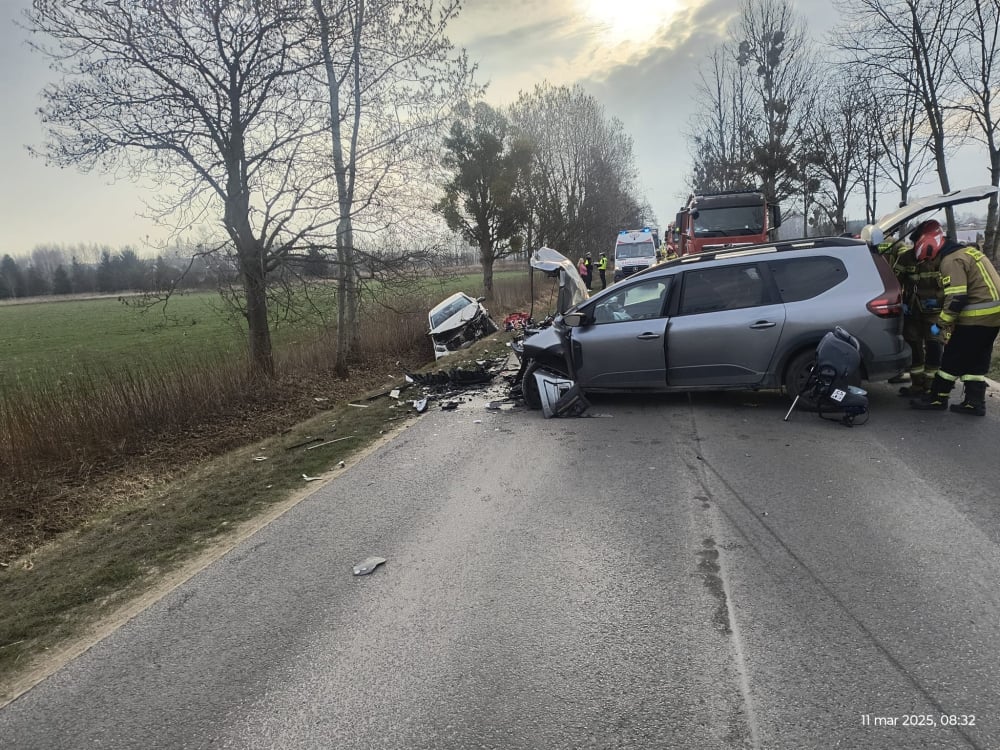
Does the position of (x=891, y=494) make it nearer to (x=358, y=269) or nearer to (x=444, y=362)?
(x=358, y=269)

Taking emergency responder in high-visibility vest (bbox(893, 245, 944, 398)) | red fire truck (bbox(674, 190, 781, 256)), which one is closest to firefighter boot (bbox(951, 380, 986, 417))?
emergency responder in high-visibility vest (bbox(893, 245, 944, 398))

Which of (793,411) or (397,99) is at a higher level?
(397,99)

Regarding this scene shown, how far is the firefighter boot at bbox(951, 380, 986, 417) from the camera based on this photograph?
5.96 meters

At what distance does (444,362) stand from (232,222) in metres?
5.42

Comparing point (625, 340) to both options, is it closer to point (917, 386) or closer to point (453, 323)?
point (917, 386)

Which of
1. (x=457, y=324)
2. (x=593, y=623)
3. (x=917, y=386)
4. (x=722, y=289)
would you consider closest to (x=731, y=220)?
(x=457, y=324)

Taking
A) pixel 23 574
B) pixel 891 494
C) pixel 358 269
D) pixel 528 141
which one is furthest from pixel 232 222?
pixel 528 141

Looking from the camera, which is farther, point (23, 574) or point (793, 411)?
point (793, 411)

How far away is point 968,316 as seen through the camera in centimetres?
588

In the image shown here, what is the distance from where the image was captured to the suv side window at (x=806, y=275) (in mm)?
6430

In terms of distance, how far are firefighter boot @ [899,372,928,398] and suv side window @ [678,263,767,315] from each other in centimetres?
202

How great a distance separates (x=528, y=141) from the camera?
99.7 ft

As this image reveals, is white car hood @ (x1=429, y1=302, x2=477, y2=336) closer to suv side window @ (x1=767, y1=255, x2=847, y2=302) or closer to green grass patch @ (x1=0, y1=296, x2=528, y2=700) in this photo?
green grass patch @ (x1=0, y1=296, x2=528, y2=700)

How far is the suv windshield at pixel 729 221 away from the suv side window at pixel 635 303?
36.5 feet
